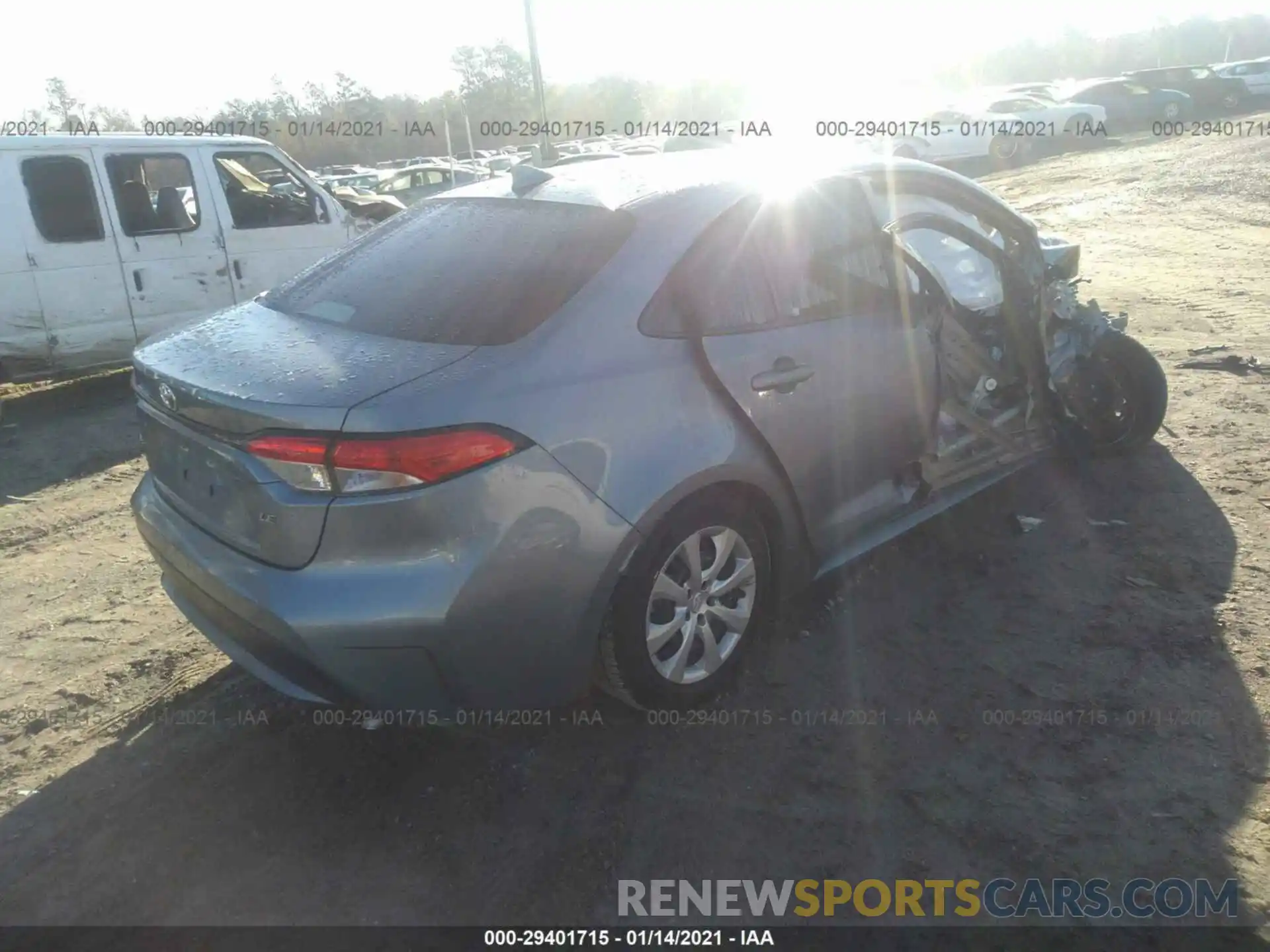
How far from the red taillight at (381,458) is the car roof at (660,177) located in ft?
3.36

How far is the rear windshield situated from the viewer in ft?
8.45

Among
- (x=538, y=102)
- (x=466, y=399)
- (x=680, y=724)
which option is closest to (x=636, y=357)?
(x=466, y=399)

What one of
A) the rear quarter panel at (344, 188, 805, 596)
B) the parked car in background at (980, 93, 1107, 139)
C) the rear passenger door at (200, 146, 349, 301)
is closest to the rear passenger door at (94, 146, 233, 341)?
the rear passenger door at (200, 146, 349, 301)

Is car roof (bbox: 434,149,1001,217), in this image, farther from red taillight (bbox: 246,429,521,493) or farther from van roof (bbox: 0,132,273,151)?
van roof (bbox: 0,132,273,151)

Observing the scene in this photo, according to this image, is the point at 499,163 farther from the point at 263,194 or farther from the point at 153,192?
the point at 153,192

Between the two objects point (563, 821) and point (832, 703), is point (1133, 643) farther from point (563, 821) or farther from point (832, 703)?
point (563, 821)

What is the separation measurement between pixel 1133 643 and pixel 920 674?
0.79 m

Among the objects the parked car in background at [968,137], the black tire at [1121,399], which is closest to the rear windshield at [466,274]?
the black tire at [1121,399]

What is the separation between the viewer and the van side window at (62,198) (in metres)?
6.55

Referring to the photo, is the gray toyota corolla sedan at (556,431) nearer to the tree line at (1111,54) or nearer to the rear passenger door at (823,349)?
the rear passenger door at (823,349)

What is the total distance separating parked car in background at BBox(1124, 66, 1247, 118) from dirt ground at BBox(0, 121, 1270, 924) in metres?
32.3

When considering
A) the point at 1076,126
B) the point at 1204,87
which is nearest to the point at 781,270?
the point at 1076,126

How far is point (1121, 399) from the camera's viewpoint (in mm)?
4637

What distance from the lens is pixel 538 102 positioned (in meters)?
17.6
